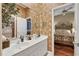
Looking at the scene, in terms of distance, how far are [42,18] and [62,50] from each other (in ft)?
1.94

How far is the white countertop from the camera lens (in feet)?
6.38

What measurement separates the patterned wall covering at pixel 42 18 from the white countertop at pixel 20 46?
10 cm

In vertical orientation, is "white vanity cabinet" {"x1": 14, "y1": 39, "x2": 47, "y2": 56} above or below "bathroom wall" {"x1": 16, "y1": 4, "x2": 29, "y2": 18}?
below

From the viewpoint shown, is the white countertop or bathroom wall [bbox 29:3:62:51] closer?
the white countertop

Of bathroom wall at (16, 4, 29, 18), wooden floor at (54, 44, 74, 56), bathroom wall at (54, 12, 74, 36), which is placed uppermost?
bathroom wall at (16, 4, 29, 18)

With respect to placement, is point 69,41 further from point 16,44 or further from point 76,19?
point 16,44

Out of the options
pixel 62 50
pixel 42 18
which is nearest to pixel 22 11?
pixel 42 18

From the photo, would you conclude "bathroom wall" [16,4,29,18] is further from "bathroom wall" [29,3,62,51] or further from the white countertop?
the white countertop

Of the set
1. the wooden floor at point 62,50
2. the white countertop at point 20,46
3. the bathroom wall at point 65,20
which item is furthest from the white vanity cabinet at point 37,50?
the bathroom wall at point 65,20

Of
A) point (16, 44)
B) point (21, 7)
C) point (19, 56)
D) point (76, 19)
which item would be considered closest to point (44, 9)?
point (21, 7)

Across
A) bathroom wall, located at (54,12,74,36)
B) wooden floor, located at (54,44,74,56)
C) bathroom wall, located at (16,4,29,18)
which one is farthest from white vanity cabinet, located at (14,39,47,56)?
bathroom wall, located at (16,4,29,18)

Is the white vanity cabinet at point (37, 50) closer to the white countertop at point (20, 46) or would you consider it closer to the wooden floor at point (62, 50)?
the white countertop at point (20, 46)

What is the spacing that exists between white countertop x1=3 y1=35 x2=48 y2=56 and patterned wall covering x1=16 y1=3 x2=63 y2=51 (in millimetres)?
105

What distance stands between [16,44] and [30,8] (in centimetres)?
59
